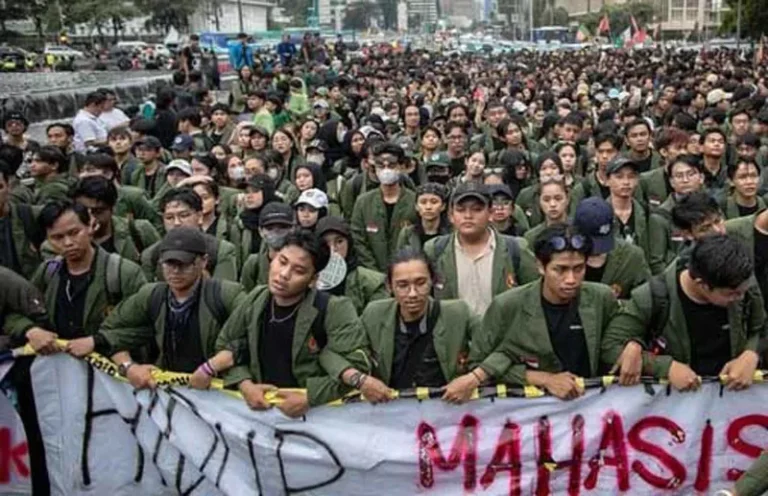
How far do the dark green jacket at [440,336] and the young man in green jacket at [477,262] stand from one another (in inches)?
28.2

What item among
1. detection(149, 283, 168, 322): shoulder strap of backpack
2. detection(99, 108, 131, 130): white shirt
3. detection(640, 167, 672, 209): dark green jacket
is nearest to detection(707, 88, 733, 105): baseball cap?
detection(640, 167, 672, 209): dark green jacket

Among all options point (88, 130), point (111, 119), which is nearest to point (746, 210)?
point (88, 130)

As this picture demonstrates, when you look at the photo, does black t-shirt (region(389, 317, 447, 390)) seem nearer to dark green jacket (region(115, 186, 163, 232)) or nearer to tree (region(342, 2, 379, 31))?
dark green jacket (region(115, 186, 163, 232))

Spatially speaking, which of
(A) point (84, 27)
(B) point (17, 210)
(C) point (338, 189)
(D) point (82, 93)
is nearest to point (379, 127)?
(C) point (338, 189)

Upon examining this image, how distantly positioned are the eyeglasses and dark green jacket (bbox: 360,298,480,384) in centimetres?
56

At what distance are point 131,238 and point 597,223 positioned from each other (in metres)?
3.13

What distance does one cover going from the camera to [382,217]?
6.79 meters

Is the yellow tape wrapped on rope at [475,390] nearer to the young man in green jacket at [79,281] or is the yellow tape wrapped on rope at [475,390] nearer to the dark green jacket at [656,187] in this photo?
the young man in green jacket at [79,281]

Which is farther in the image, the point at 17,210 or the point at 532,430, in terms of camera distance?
the point at 17,210

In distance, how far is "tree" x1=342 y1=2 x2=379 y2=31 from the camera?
138m

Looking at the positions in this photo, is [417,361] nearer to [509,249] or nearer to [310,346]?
[310,346]

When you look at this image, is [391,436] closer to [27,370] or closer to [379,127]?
[27,370]

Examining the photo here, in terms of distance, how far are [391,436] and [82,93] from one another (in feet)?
62.2

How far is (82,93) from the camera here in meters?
21.1
